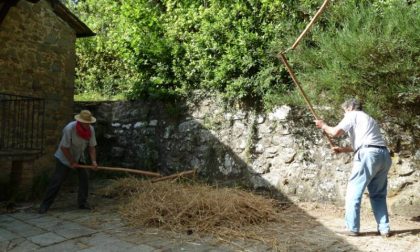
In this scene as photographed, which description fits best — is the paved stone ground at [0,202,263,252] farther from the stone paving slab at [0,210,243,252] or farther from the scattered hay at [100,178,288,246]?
the scattered hay at [100,178,288,246]

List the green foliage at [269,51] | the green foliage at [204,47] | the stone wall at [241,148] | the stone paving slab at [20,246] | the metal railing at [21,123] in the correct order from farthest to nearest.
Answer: the metal railing at [21,123]
the green foliage at [204,47]
the stone wall at [241,148]
the green foliage at [269,51]
the stone paving slab at [20,246]

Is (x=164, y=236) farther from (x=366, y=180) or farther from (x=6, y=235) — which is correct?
(x=366, y=180)

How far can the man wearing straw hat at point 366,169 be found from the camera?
14.4ft

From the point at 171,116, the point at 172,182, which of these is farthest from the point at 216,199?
the point at 171,116

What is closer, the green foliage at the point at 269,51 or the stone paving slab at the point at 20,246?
the stone paving slab at the point at 20,246

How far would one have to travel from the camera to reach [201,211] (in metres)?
4.86

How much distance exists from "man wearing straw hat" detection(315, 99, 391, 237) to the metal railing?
5.08m

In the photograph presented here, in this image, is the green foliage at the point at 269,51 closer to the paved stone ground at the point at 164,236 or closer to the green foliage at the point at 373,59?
the green foliage at the point at 373,59

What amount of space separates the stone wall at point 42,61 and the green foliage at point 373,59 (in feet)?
16.3

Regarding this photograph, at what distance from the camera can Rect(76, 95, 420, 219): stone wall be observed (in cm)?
536

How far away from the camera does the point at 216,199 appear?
16.7 feet

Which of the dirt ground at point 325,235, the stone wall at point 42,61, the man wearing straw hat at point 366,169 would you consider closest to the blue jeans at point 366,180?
the man wearing straw hat at point 366,169

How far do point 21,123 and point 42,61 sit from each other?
128 centimetres

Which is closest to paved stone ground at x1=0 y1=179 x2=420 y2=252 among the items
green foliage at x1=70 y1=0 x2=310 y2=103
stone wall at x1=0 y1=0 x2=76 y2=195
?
stone wall at x1=0 y1=0 x2=76 y2=195
